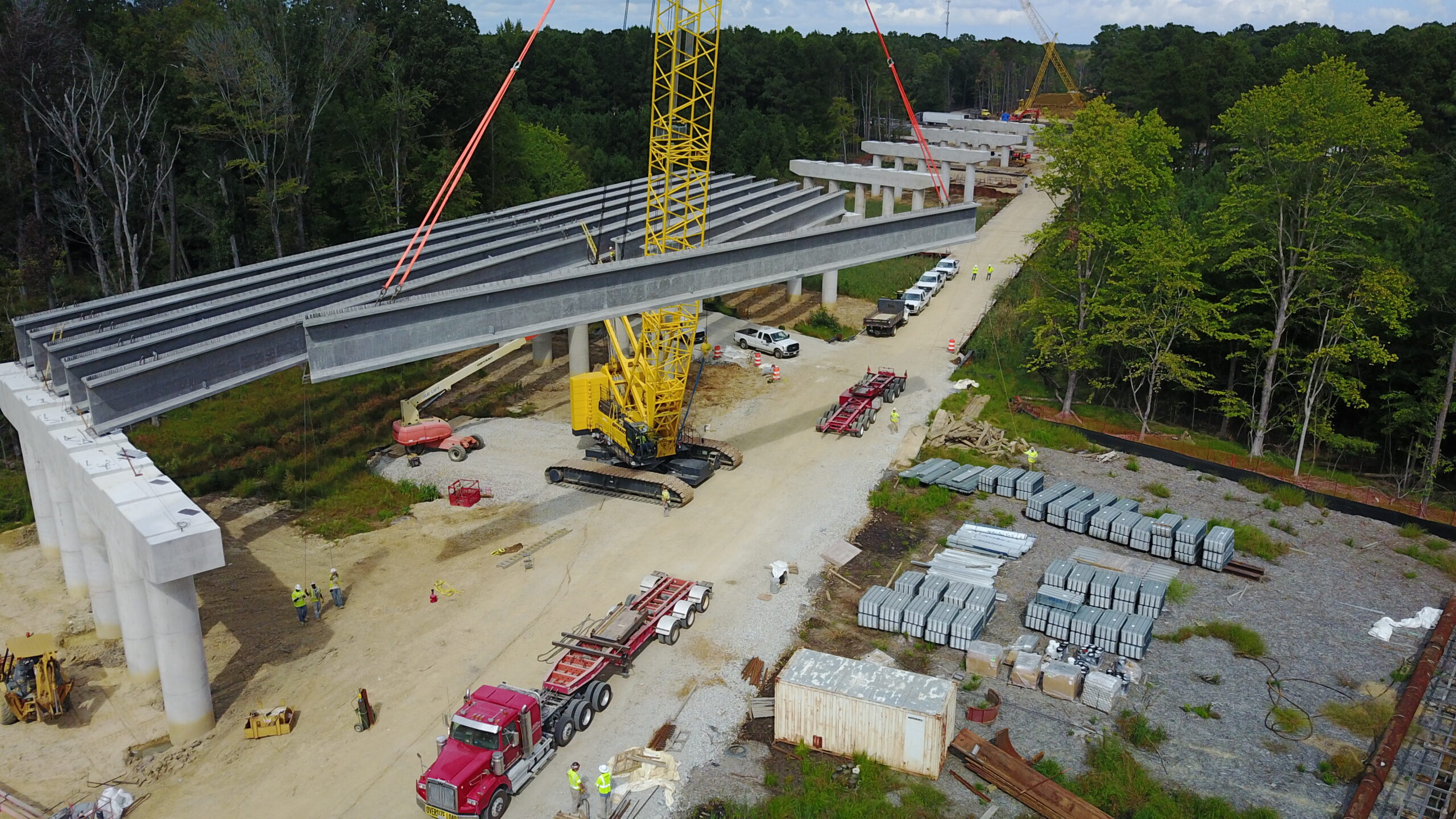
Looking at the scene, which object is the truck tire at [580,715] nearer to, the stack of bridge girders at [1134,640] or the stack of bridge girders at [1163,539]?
the stack of bridge girders at [1134,640]

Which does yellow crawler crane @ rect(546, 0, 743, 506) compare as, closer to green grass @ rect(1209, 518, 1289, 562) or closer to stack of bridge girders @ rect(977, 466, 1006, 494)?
stack of bridge girders @ rect(977, 466, 1006, 494)

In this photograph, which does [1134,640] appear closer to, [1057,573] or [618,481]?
[1057,573]

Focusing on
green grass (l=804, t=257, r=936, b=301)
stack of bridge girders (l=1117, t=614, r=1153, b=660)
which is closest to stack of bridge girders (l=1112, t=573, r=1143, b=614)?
stack of bridge girders (l=1117, t=614, r=1153, b=660)

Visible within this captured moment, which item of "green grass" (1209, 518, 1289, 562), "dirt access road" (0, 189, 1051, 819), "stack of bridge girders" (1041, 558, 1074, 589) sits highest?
"stack of bridge girders" (1041, 558, 1074, 589)

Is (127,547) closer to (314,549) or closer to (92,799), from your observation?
(92,799)

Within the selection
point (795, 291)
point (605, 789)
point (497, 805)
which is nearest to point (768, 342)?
point (795, 291)

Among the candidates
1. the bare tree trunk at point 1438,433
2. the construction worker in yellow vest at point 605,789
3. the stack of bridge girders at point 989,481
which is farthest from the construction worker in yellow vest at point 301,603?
the bare tree trunk at point 1438,433
